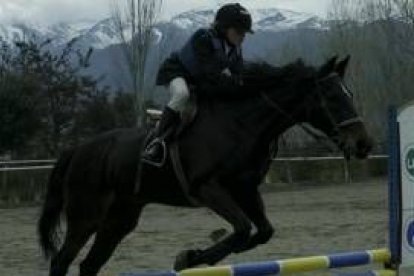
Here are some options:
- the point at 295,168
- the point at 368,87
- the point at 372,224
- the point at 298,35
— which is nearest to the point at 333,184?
the point at 295,168

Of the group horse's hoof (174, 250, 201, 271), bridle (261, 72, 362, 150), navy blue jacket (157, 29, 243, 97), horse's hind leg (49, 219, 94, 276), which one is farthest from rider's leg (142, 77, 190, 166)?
horse's hind leg (49, 219, 94, 276)

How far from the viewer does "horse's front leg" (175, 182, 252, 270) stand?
20.5 ft

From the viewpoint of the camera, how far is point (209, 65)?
6801mm

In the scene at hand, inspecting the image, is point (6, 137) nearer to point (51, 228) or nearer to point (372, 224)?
point (372, 224)

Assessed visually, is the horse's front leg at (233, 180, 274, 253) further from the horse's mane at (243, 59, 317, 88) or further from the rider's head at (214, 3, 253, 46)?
the rider's head at (214, 3, 253, 46)

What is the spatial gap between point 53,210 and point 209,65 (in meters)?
2.45

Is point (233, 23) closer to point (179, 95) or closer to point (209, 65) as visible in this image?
point (209, 65)

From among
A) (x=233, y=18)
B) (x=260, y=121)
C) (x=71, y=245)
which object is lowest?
(x=71, y=245)

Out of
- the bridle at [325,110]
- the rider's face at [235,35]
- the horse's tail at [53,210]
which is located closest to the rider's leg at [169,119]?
the rider's face at [235,35]

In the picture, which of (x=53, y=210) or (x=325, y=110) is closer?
(x=325, y=110)

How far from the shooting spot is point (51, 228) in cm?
827

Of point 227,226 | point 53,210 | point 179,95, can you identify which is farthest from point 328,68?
point 227,226

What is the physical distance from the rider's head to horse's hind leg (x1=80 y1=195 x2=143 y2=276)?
186cm

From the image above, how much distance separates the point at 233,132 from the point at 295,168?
2016 centimetres
